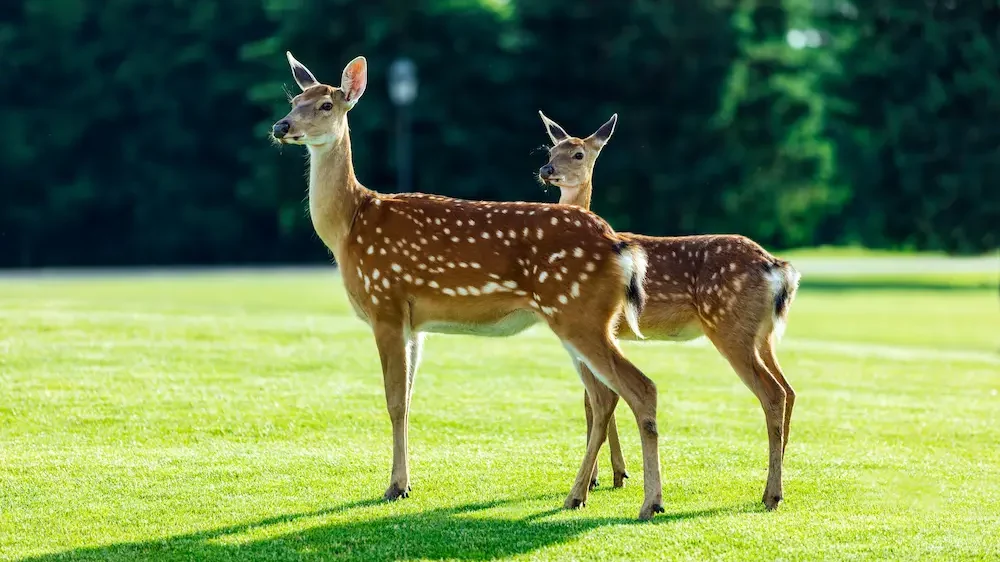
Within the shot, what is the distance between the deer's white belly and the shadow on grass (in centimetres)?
107

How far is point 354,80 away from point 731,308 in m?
2.77

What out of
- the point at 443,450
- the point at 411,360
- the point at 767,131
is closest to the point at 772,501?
the point at 411,360

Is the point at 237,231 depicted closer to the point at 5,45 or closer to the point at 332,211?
the point at 5,45

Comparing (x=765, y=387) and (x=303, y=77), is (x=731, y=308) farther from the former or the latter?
(x=303, y=77)

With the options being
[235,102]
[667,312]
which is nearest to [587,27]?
[235,102]

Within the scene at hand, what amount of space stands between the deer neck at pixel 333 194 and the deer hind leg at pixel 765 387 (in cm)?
238

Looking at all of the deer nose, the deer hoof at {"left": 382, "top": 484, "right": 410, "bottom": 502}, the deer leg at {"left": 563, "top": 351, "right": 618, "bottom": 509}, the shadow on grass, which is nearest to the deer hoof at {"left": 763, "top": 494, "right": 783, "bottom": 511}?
the shadow on grass

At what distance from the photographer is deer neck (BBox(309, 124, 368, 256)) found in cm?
870

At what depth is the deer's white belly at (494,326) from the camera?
27.0ft

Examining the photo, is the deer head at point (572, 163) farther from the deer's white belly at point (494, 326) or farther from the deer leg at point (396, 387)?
the deer leg at point (396, 387)

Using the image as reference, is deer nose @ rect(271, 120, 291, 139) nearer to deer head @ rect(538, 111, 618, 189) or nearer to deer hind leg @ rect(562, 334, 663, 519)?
deer head @ rect(538, 111, 618, 189)

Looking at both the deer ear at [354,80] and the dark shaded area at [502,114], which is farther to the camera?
the dark shaded area at [502,114]

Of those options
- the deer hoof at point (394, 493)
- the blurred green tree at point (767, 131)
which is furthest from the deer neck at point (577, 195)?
the blurred green tree at point (767, 131)

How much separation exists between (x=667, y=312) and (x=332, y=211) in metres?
2.22
